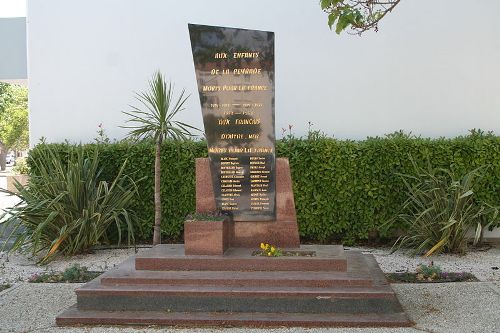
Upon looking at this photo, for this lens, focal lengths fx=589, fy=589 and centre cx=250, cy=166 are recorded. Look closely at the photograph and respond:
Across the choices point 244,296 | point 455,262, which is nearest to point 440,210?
point 455,262

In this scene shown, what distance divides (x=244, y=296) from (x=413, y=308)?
1669 mm

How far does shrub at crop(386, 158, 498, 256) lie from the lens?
313 inches

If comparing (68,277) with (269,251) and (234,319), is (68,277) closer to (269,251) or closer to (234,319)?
(269,251)

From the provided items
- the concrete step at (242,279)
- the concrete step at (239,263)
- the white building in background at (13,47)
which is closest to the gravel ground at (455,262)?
the concrete step at (239,263)

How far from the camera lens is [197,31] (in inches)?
248

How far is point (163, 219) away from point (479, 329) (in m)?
5.24

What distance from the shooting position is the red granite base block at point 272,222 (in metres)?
6.32

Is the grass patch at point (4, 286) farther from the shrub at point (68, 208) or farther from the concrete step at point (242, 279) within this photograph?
the concrete step at point (242, 279)

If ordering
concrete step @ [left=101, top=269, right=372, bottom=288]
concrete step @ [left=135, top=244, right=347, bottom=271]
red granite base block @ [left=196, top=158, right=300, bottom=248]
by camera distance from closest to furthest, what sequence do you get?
concrete step @ [left=101, top=269, right=372, bottom=288], concrete step @ [left=135, top=244, right=347, bottom=271], red granite base block @ [left=196, top=158, right=300, bottom=248]

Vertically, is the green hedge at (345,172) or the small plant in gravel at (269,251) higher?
the green hedge at (345,172)

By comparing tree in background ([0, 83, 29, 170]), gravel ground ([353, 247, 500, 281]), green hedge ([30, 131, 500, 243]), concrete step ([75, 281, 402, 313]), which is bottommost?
gravel ground ([353, 247, 500, 281])

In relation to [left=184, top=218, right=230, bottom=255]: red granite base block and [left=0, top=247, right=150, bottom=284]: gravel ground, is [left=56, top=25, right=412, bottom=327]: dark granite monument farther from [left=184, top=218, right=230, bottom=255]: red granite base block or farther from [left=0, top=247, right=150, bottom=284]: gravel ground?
[left=0, top=247, right=150, bottom=284]: gravel ground

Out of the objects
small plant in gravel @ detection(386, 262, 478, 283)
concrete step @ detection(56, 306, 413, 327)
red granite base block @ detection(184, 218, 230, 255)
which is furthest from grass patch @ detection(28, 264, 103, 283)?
small plant in gravel @ detection(386, 262, 478, 283)

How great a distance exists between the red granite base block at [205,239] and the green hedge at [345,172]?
10.1ft
